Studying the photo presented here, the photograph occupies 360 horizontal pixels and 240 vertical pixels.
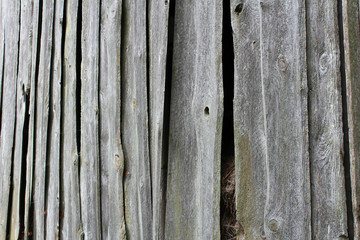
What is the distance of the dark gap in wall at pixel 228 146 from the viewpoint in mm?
1883

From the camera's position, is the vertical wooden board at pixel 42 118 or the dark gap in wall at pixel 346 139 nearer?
the dark gap in wall at pixel 346 139

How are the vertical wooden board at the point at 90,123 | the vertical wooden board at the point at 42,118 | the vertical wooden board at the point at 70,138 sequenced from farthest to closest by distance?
the vertical wooden board at the point at 42,118
the vertical wooden board at the point at 70,138
the vertical wooden board at the point at 90,123

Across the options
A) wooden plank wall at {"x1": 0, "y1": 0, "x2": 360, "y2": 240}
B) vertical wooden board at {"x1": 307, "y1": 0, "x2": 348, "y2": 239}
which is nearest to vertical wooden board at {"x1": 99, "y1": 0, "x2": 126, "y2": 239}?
wooden plank wall at {"x1": 0, "y1": 0, "x2": 360, "y2": 240}

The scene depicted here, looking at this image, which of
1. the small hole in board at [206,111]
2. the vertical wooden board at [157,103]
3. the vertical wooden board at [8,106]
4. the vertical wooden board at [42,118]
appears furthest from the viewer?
the vertical wooden board at [8,106]

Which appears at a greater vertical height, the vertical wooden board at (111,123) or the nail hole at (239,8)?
the nail hole at (239,8)

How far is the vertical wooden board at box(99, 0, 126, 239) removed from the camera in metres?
2.39

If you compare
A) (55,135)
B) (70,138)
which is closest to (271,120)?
(70,138)

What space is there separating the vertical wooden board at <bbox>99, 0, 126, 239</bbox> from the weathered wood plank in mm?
837

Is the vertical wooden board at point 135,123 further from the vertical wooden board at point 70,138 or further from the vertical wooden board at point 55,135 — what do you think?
the vertical wooden board at point 55,135

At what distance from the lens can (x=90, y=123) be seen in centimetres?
262

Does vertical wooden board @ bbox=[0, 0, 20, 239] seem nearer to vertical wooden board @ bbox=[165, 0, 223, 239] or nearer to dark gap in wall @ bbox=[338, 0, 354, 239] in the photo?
vertical wooden board @ bbox=[165, 0, 223, 239]

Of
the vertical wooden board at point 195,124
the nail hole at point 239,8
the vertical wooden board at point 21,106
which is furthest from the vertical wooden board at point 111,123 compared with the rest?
the vertical wooden board at point 21,106

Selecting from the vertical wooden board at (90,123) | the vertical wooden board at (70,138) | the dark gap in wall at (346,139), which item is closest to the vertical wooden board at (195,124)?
the dark gap in wall at (346,139)

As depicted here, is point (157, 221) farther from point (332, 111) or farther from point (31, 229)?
point (31, 229)
